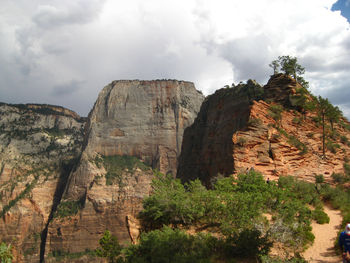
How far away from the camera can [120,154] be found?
4109 inches

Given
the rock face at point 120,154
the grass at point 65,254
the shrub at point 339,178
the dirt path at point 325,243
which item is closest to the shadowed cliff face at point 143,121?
the rock face at point 120,154

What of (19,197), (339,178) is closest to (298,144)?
(339,178)

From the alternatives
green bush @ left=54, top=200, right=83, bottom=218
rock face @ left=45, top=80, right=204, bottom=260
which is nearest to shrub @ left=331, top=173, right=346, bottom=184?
rock face @ left=45, top=80, right=204, bottom=260

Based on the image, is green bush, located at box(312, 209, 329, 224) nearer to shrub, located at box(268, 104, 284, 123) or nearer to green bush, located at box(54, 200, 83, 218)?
shrub, located at box(268, 104, 284, 123)

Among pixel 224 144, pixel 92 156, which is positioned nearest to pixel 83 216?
pixel 92 156

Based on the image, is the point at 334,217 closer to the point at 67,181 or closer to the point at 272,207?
the point at 272,207

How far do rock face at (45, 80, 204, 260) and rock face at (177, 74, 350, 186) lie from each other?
1926 inches

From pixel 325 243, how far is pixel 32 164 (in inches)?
3812

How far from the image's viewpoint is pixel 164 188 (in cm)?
1733

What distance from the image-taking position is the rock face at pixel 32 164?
79.6 metres

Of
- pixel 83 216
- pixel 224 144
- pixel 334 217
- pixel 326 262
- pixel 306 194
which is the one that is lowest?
pixel 83 216

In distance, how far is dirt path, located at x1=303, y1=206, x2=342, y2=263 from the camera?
1291 centimetres

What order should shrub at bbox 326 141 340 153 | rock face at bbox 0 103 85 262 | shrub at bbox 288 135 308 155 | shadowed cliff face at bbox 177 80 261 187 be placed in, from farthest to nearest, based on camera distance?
rock face at bbox 0 103 85 262 → shadowed cliff face at bbox 177 80 261 187 → shrub at bbox 326 141 340 153 → shrub at bbox 288 135 308 155

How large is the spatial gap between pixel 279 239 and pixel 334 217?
24.0 ft
